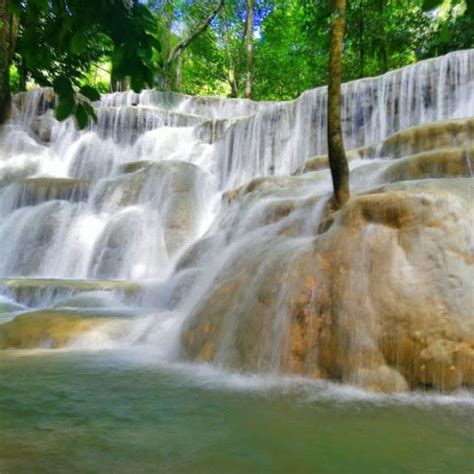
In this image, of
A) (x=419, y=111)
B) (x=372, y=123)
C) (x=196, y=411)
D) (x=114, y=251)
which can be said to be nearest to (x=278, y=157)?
(x=372, y=123)

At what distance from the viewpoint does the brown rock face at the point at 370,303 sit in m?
3.75

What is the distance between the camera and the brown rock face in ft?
12.3

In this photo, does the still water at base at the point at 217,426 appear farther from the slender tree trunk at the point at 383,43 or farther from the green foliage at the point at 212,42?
the slender tree trunk at the point at 383,43

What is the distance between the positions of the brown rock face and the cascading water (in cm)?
3

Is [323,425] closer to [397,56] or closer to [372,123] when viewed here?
[372,123]

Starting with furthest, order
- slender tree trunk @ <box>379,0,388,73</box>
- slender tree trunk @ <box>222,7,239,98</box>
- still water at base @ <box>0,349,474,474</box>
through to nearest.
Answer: slender tree trunk @ <box>222,7,239,98</box> → slender tree trunk @ <box>379,0,388,73</box> → still water at base @ <box>0,349,474,474</box>

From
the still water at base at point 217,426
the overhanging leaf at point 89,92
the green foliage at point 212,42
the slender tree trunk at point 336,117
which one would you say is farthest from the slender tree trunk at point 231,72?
the overhanging leaf at point 89,92

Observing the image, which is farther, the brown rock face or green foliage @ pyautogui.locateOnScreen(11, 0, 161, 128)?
the brown rock face

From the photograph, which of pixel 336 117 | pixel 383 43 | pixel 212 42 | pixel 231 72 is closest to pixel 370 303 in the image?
pixel 212 42

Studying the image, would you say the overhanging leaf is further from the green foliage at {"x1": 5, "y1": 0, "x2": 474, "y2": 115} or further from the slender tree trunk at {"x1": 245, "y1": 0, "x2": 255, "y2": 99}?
the slender tree trunk at {"x1": 245, "y1": 0, "x2": 255, "y2": 99}

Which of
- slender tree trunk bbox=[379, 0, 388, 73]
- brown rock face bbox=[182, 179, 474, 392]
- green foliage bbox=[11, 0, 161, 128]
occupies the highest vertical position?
slender tree trunk bbox=[379, 0, 388, 73]

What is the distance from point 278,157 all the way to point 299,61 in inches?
484

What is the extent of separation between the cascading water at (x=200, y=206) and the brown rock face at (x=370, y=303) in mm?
25

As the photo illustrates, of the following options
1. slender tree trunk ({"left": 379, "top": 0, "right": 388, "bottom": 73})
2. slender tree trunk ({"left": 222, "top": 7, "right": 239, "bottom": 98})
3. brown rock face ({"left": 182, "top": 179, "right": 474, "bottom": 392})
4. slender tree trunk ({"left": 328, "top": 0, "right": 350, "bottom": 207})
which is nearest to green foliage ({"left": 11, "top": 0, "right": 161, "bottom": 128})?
brown rock face ({"left": 182, "top": 179, "right": 474, "bottom": 392})
